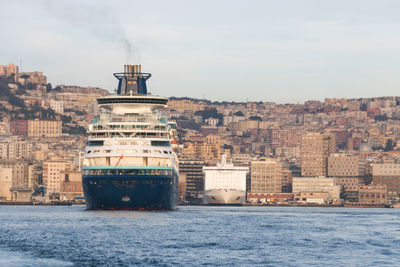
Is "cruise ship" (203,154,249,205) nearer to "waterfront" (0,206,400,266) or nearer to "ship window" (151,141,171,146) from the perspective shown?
"ship window" (151,141,171,146)

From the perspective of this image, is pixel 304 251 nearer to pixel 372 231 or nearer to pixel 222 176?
pixel 372 231

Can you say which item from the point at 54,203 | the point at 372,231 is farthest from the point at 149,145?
the point at 54,203

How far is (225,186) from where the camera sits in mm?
190125

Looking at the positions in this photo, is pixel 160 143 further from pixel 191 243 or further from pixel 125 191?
pixel 191 243

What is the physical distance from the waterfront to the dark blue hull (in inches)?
463

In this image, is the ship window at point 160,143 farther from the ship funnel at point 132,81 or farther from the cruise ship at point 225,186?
the cruise ship at point 225,186

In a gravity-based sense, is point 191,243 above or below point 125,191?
below

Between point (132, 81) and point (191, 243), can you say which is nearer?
point (191, 243)

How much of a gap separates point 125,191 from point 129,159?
375 centimetres

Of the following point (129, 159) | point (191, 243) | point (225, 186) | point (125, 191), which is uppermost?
point (129, 159)

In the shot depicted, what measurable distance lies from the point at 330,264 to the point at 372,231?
22.2m

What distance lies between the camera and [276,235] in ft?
212

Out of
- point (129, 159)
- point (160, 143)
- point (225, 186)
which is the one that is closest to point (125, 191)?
point (129, 159)

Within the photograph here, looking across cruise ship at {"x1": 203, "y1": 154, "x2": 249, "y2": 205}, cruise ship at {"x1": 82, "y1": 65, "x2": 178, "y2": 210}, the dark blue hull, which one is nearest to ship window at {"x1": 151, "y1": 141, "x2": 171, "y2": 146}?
cruise ship at {"x1": 82, "y1": 65, "x2": 178, "y2": 210}
